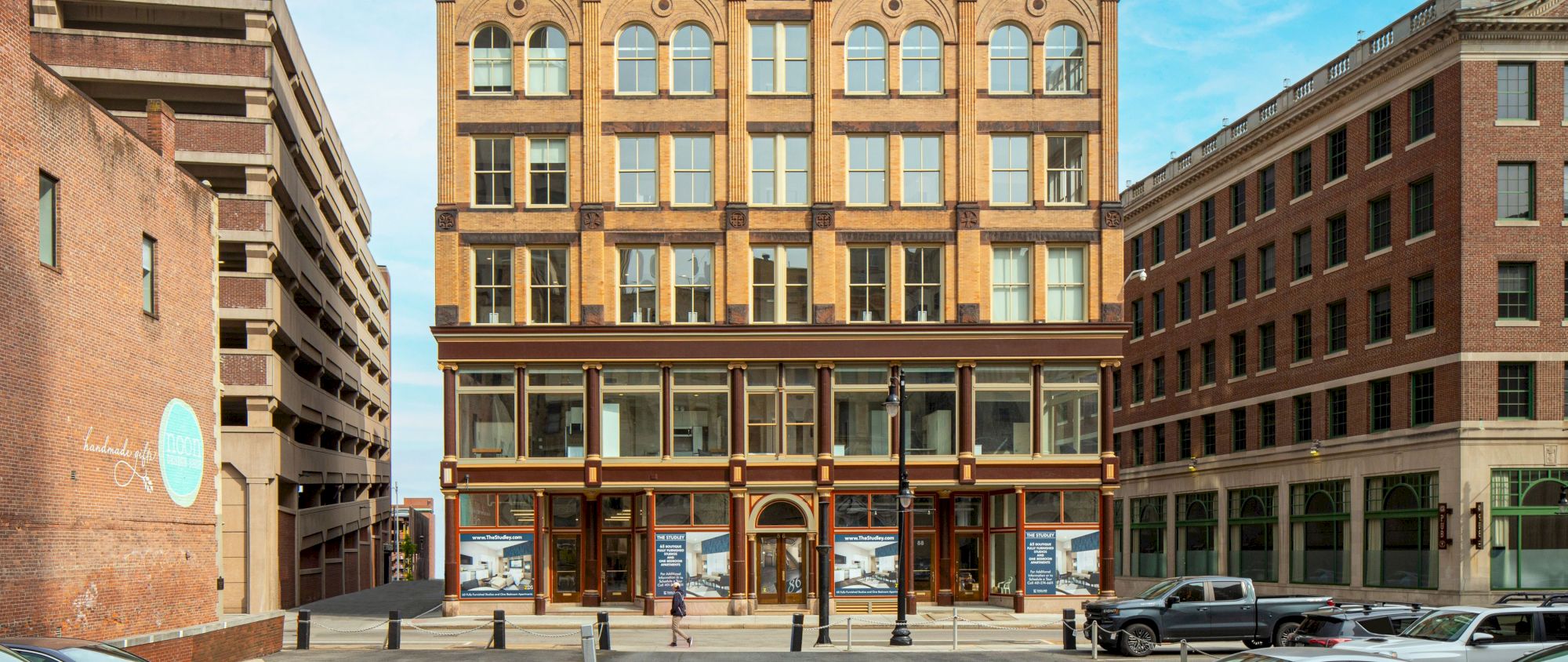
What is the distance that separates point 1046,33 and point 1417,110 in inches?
549

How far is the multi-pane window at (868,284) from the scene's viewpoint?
4488cm

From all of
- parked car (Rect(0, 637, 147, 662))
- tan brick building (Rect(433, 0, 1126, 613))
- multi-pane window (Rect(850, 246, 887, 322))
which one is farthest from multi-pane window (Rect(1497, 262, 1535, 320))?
parked car (Rect(0, 637, 147, 662))

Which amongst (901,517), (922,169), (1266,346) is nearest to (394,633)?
(901,517)

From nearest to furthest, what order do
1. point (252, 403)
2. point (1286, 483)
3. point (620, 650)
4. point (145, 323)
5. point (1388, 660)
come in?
point (1388, 660) < point (145, 323) < point (620, 650) < point (252, 403) < point (1286, 483)

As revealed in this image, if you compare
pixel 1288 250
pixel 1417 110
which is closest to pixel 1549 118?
pixel 1417 110

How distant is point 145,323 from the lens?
90.5 feet

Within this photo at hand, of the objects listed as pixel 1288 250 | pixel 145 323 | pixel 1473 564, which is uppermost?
pixel 1288 250

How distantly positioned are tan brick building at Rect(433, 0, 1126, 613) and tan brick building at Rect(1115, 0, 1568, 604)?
1151 cm

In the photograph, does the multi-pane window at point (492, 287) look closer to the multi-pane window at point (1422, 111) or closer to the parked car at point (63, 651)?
the parked car at point (63, 651)

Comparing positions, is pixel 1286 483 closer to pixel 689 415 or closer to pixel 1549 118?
pixel 1549 118

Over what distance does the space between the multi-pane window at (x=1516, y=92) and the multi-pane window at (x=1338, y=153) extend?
24.8 ft

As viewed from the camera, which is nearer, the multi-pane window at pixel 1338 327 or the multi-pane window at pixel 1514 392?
the multi-pane window at pixel 1514 392

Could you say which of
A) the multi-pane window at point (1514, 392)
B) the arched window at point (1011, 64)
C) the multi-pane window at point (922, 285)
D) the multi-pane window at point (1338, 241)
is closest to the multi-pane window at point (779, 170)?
the multi-pane window at point (922, 285)

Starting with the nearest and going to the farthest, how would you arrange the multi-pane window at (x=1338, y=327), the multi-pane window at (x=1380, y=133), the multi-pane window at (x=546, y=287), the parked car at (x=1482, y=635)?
1. the parked car at (x=1482, y=635)
2. the multi-pane window at (x=546, y=287)
3. the multi-pane window at (x=1380, y=133)
4. the multi-pane window at (x=1338, y=327)
